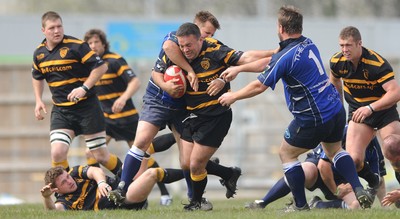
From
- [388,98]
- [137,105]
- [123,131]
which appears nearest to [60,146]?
[123,131]

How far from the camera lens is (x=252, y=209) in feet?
36.8

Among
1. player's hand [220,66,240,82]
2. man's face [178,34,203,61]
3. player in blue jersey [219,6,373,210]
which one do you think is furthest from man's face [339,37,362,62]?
man's face [178,34,203,61]

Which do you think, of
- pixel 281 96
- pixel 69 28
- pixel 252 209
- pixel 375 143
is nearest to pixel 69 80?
pixel 252 209

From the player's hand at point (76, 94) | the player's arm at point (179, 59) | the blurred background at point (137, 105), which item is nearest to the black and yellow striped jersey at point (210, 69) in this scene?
the player's arm at point (179, 59)

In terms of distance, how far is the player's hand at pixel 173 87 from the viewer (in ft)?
35.5

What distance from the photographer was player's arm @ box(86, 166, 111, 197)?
10.9m

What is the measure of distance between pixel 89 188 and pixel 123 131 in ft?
10.5

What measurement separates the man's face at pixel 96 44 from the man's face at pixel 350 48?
13.9 ft

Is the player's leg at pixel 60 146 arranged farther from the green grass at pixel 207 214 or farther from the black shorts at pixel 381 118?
the black shorts at pixel 381 118

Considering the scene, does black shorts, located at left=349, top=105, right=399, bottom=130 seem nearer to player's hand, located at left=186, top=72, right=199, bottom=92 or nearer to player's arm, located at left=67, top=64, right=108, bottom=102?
player's hand, located at left=186, top=72, right=199, bottom=92

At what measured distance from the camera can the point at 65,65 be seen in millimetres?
12555

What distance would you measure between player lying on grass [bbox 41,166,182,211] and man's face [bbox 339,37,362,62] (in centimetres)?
247

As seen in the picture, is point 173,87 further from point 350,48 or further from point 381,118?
point 381,118

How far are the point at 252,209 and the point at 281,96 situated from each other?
13398mm
